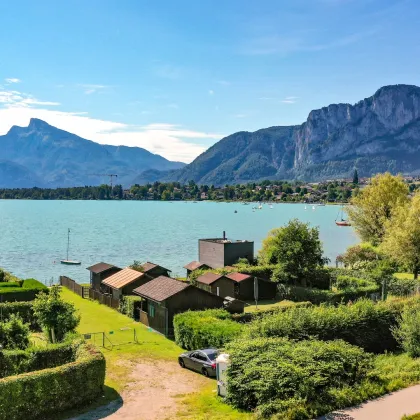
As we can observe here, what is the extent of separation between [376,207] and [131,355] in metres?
51.9

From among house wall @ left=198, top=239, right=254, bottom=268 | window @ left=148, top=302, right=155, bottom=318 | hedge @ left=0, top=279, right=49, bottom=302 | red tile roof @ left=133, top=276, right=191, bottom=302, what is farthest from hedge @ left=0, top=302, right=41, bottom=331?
house wall @ left=198, top=239, right=254, bottom=268

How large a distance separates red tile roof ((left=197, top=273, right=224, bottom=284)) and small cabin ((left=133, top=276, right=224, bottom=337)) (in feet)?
35.5

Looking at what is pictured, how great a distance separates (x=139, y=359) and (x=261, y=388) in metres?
10.7

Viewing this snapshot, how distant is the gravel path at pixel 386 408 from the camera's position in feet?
50.7

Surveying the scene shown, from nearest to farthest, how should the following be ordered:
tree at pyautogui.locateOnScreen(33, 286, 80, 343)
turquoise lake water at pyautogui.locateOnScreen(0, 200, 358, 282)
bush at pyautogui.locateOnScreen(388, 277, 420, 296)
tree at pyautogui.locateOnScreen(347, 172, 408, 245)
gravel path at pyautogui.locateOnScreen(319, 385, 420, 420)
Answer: gravel path at pyautogui.locateOnScreen(319, 385, 420, 420)
tree at pyautogui.locateOnScreen(33, 286, 80, 343)
bush at pyautogui.locateOnScreen(388, 277, 420, 296)
tree at pyautogui.locateOnScreen(347, 172, 408, 245)
turquoise lake water at pyautogui.locateOnScreen(0, 200, 358, 282)

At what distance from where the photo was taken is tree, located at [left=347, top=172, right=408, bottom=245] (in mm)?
68125

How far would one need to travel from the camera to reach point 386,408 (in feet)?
53.4

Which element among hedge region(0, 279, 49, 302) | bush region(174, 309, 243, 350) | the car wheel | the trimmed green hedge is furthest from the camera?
hedge region(0, 279, 49, 302)

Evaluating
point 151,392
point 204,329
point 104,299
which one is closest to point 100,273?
point 104,299

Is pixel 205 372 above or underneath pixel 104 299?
above

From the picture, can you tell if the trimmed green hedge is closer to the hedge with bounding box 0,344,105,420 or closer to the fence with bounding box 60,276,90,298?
the hedge with bounding box 0,344,105,420

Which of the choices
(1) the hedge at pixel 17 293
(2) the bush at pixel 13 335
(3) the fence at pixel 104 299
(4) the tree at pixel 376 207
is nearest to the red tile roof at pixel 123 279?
(3) the fence at pixel 104 299

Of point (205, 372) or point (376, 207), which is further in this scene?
point (376, 207)

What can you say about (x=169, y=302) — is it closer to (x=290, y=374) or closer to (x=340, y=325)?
(x=340, y=325)
